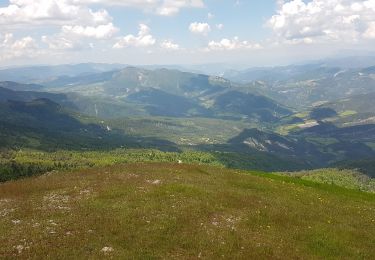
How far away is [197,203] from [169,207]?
11.5 feet

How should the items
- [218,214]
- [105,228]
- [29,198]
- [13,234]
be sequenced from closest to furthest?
1. [13,234]
2. [105,228]
3. [218,214]
4. [29,198]

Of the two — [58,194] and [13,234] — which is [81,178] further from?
[13,234]

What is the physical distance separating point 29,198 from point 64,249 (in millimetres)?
17828

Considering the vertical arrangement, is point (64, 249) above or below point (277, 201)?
above

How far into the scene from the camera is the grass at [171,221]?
105 feet

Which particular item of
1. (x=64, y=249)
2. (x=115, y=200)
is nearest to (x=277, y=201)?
(x=115, y=200)

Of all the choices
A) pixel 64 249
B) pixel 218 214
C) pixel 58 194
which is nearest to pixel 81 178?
pixel 58 194

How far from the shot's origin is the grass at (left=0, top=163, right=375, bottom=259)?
1265 inches

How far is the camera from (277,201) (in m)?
51.0

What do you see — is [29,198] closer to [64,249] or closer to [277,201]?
[64,249]

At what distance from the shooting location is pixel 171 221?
38688 mm

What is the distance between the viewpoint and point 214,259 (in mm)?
30703

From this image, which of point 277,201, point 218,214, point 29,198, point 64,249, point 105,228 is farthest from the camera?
point 277,201

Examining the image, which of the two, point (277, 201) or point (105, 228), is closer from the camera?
point (105, 228)
